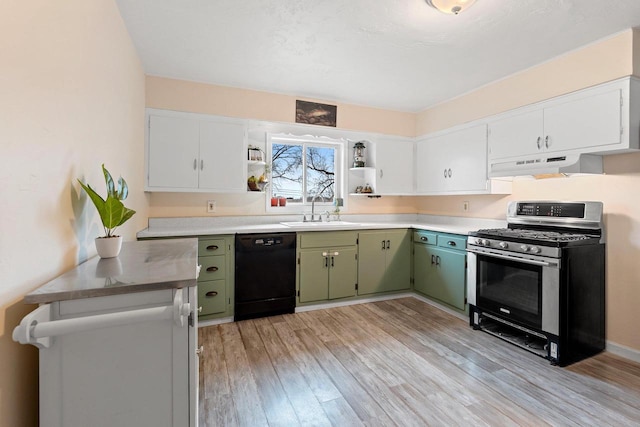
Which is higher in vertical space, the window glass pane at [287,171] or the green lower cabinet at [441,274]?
the window glass pane at [287,171]

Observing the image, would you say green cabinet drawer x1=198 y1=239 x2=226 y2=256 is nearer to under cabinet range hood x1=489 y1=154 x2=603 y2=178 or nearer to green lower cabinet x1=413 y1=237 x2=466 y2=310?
green lower cabinet x1=413 y1=237 x2=466 y2=310

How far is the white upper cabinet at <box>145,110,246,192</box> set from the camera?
10.3 ft

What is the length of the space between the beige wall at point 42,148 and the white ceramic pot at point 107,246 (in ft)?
0.29

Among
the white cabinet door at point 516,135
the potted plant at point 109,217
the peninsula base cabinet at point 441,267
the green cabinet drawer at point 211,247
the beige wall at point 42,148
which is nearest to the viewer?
the beige wall at point 42,148

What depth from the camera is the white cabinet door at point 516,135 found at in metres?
2.81

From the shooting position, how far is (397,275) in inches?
152

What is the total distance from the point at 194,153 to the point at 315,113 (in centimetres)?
150

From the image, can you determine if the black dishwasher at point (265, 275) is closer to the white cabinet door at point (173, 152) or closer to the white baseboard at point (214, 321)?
the white baseboard at point (214, 321)

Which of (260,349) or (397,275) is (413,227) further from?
(260,349)

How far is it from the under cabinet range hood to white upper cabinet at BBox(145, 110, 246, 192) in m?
2.67

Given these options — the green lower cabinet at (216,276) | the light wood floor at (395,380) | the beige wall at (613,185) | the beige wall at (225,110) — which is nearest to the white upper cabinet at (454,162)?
the beige wall at (613,185)

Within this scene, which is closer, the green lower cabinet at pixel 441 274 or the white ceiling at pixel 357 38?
the white ceiling at pixel 357 38

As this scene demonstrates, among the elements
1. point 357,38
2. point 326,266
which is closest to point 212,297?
point 326,266

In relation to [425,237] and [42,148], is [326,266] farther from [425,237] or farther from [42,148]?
[42,148]
